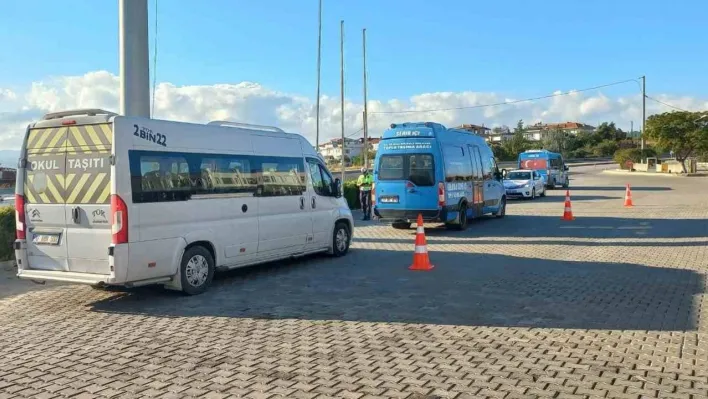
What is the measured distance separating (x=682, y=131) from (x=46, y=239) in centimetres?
5942

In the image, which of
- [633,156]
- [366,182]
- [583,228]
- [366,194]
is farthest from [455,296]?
[633,156]

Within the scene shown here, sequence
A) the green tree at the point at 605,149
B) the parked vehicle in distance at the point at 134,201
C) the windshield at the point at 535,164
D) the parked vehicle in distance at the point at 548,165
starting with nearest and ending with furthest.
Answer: the parked vehicle in distance at the point at 134,201, the parked vehicle in distance at the point at 548,165, the windshield at the point at 535,164, the green tree at the point at 605,149

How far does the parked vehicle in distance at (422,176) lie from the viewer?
15484mm

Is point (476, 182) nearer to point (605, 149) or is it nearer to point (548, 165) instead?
point (548, 165)

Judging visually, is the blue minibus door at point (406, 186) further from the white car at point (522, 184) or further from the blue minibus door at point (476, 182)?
the white car at point (522, 184)

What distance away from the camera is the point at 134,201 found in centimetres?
757

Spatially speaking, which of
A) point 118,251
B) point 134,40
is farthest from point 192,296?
point 134,40

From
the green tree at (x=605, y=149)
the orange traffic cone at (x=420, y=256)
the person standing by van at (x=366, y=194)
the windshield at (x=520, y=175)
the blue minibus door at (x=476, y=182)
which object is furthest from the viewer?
the green tree at (x=605, y=149)

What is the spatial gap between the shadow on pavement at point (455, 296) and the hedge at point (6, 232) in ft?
11.3

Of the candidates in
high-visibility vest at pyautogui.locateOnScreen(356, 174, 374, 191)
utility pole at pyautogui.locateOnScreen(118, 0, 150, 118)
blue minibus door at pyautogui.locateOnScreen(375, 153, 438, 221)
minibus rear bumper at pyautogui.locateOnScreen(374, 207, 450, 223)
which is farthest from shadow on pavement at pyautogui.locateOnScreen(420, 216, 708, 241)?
utility pole at pyautogui.locateOnScreen(118, 0, 150, 118)

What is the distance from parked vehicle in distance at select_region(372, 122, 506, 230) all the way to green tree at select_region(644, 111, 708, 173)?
46764 millimetres

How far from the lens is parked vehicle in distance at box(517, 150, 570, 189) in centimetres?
3854

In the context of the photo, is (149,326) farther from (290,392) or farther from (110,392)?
(290,392)

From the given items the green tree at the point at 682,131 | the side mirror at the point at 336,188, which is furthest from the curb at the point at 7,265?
the green tree at the point at 682,131
